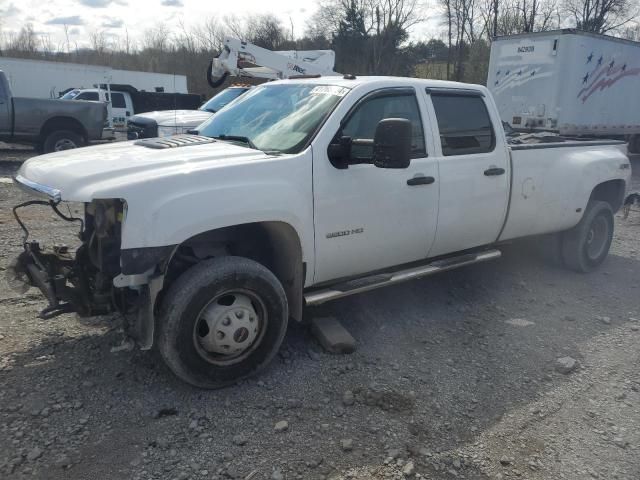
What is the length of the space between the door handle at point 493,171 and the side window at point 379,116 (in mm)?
750

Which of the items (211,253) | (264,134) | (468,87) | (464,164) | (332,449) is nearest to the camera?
(332,449)

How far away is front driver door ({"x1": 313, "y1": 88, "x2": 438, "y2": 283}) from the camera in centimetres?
371

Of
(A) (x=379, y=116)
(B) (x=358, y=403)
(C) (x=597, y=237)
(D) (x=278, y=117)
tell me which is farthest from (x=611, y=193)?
(B) (x=358, y=403)

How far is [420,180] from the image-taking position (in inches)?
165

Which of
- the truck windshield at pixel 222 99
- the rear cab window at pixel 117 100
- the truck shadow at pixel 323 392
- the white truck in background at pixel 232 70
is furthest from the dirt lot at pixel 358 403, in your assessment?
the rear cab window at pixel 117 100

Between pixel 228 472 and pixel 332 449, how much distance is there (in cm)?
58

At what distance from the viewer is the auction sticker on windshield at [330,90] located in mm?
3982

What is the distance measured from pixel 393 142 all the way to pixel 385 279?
3.80 ft

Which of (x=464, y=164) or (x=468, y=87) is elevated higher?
(x=468, y=87)

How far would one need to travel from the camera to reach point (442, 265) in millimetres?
4586

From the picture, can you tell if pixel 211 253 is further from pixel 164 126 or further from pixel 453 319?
pixel 164 126

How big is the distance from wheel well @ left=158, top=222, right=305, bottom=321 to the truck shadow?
1.99 ft

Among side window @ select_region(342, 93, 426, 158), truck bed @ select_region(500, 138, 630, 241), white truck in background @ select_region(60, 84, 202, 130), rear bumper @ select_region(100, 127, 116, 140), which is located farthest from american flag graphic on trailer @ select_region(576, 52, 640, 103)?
white truck in background @ select_region(60, 84, 202, 130)

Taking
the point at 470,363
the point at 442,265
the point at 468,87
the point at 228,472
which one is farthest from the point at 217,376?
the point at 468,87
